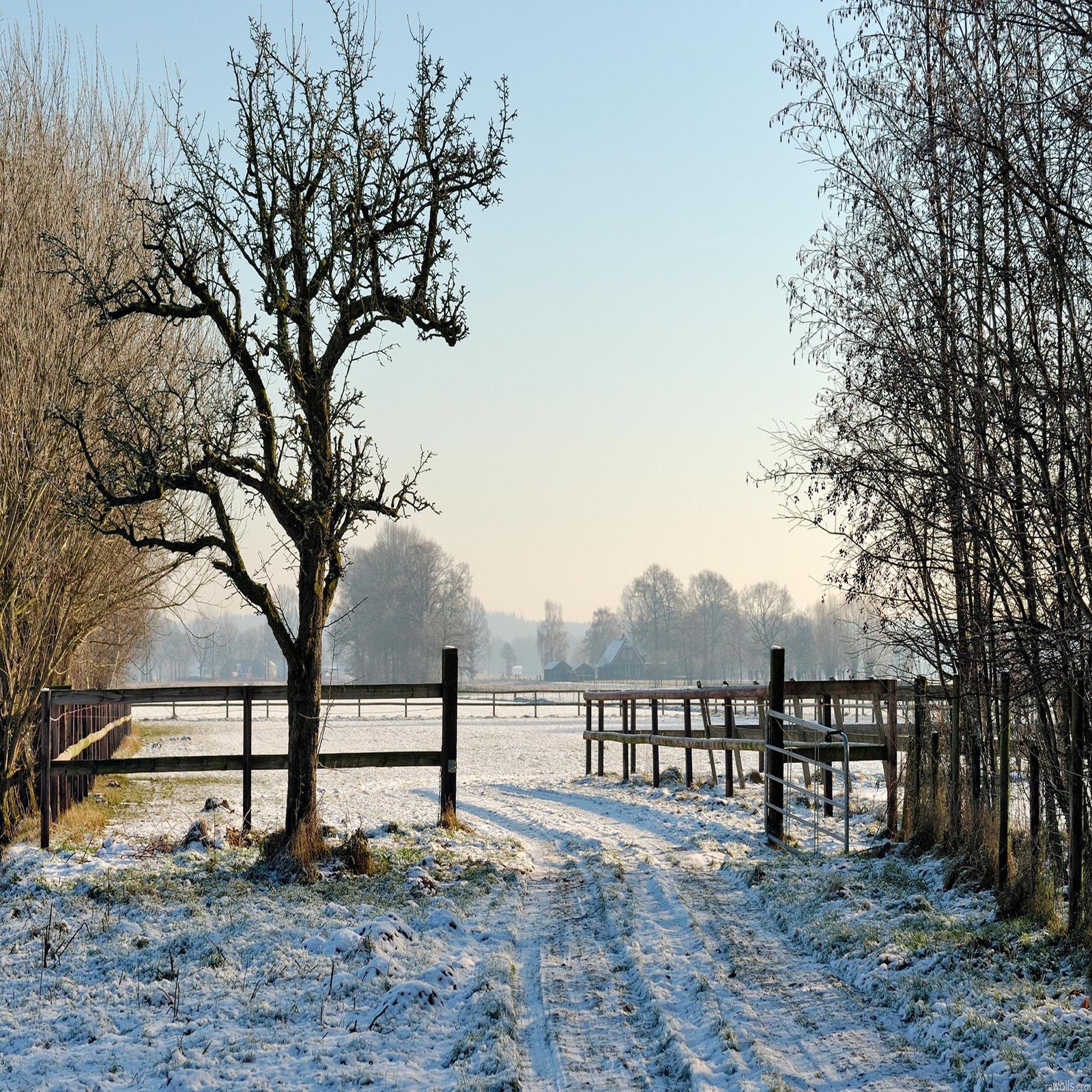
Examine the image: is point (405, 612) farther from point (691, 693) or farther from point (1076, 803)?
point (1076, 803)

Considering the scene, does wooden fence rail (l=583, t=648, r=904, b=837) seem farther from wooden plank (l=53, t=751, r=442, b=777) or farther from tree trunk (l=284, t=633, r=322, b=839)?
tree trunk (l=284, t=633, r=322, b=839)

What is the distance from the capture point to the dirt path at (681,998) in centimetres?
515

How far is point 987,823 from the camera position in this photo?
841 centimetres

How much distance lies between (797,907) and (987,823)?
1751 millimetres

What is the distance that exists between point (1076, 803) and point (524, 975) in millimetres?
3876

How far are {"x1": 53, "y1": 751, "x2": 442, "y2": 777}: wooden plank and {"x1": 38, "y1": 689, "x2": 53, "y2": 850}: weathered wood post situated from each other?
0.54 feet

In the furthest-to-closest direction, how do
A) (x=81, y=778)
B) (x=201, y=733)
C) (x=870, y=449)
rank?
(x=201, y=733) → (x=81, y=778) → (x=870, y=449)

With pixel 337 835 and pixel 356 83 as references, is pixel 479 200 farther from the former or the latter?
pixel 337 835

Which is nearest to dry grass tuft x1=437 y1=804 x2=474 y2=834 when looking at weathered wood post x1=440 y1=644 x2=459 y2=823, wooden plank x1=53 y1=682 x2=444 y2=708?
weathered wood post x1=440 y1=644 x2=459 y2=823

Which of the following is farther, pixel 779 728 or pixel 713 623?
pixel 713 623

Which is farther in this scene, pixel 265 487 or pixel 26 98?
pixel 26 98

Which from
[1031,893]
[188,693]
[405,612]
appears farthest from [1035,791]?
[405,612]

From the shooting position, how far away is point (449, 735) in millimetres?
11820

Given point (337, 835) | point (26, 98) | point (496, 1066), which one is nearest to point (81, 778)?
point (337, 835)
